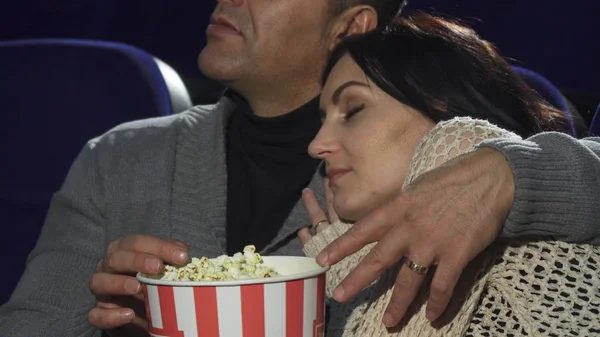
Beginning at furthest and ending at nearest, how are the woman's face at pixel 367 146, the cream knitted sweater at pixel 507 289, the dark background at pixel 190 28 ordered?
the dark background at pixel 190 28, the woman's face at pixel 367 146, the cream knitted sweater at pixel 507 289

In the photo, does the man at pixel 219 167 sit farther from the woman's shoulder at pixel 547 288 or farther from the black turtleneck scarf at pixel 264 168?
the woman's shoulder at pixel 547 288

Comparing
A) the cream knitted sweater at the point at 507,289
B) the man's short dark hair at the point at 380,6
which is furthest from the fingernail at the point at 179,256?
the man's short dark hair at the point at 380,6

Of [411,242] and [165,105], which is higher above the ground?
[411,242]

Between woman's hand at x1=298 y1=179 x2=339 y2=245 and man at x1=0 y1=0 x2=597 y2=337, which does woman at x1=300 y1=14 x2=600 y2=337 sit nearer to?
woman's hand at x1=298 y1=179 x2=339 y2=245

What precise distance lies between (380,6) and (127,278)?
3.23 ft

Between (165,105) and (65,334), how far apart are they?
0.69m

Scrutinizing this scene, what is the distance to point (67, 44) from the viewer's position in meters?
2.20

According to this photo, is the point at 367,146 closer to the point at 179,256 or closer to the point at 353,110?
the point at 353,110

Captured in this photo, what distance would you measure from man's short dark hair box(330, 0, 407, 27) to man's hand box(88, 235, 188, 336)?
2.72 feet

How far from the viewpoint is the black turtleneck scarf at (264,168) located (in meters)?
1.94

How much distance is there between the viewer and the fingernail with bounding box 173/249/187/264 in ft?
3.79

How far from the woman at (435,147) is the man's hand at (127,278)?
28 centimetres

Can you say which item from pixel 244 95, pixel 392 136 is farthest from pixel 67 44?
pixel 392 136

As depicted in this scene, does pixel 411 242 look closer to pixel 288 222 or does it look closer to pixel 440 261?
pixel 440 261
